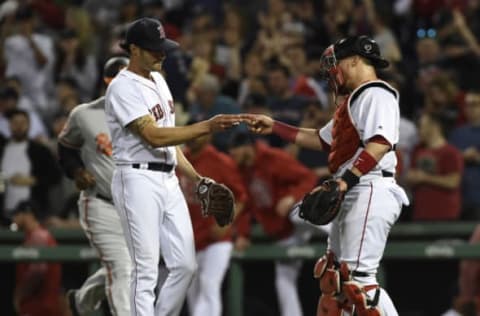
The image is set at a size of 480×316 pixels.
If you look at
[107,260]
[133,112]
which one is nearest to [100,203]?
[107,260]

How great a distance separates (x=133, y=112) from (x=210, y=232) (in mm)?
3175

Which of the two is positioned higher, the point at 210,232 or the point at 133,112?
the point at 133,112

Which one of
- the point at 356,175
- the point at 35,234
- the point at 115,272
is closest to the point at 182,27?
the point at 35,234

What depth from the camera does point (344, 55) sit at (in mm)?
7105

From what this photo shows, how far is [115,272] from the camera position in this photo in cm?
819

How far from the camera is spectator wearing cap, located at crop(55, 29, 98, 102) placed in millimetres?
13758

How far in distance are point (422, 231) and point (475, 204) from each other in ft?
1.81

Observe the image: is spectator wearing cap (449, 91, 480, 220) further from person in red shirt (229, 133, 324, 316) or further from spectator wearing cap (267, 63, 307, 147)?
spectator wearing cap (267, 63, 307, 147)

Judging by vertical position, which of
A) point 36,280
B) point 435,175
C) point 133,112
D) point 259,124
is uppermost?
point 133,112

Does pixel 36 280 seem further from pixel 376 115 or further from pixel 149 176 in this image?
pixel 376 115

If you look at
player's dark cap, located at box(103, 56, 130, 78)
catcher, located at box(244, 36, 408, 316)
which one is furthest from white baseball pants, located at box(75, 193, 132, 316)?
catcher, located at box(244, 36, 408, 316)

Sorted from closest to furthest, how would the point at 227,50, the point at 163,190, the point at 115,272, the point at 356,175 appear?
the point at 356,175 → the point at 163,190 → the point at 115,272 → the point at 227,50

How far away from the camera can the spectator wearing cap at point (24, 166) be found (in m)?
11.6

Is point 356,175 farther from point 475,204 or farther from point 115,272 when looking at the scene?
point 475,204
